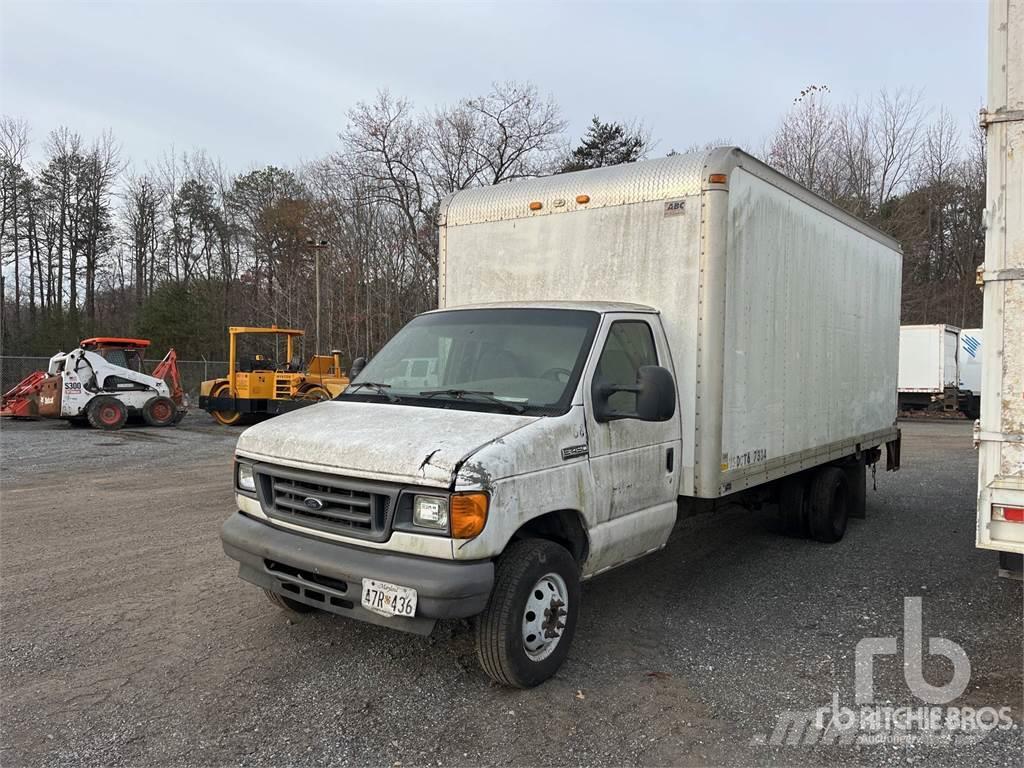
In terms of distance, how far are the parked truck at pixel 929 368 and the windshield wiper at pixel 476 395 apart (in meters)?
23.1

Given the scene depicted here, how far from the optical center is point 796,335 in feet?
19.9

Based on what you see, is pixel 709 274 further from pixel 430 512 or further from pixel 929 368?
pixel 929 368

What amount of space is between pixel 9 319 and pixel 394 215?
2234 centimetres

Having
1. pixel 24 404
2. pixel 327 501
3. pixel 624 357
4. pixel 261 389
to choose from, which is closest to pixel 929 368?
pixel 261 389

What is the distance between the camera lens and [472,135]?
119 ft

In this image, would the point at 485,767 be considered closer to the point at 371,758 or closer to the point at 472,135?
the point at 371,758

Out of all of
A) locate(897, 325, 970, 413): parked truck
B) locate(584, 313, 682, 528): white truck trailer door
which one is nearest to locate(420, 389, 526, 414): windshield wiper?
locate(584, 313, 682, 528): white truck trailer door

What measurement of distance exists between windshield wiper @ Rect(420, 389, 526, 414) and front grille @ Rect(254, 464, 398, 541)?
79 centimetres

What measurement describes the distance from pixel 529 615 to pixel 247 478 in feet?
6.13

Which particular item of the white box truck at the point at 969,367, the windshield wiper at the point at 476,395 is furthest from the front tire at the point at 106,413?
the white box truck at the point at 969,367

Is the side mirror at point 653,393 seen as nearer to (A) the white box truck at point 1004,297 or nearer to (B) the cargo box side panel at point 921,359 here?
(A) the white box truck at point 1004,297

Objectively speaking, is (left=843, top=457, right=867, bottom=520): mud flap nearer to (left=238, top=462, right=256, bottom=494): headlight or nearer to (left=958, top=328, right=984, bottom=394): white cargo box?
(left=238, top=462, right=256, bottom=494): headlight

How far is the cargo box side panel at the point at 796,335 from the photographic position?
5094 millimetres

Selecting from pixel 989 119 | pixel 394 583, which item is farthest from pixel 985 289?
pixel 394 583
